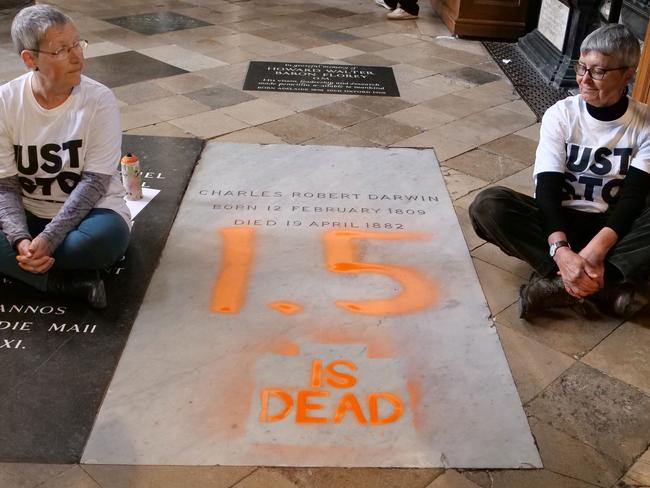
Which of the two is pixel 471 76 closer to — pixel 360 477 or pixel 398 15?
pixel 398 15

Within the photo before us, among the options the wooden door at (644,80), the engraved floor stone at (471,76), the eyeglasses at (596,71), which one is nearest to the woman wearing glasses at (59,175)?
the eyeglasses at (596,71)

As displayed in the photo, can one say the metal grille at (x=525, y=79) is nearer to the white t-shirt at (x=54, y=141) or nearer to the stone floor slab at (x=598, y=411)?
the stone floor slab at (x=598, y=411)

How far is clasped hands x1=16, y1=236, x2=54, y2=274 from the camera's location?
2873 millimetres

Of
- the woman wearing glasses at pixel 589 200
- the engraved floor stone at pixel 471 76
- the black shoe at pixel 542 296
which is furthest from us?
the engraved floor stone at pixel 471 76

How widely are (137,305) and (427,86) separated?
3950mm

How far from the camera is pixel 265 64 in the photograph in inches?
261

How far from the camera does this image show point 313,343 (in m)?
2.89

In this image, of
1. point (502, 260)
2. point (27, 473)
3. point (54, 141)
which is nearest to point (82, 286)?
point (54, 141)

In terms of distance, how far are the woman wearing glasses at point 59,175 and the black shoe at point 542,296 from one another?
1.77 metres

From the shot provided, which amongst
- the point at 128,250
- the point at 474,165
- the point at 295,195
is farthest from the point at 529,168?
the point at 128,250

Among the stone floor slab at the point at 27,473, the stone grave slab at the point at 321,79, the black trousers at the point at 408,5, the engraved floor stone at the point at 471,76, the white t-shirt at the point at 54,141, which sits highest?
the white t-shirt at the point at 54,141

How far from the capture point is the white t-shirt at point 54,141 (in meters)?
3.04

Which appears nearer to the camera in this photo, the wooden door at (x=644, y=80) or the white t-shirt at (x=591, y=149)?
the white t-shirt at (x=591, y=149)

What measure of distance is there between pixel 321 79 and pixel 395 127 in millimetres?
1293
